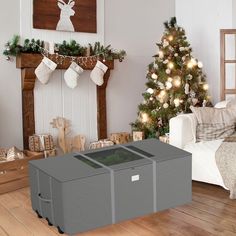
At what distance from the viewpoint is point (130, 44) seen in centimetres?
462

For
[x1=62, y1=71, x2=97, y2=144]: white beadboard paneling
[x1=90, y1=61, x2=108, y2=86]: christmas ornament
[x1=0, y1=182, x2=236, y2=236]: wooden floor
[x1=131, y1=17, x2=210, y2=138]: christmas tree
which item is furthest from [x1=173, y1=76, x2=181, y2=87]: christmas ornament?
[x1=0, y1=182, x2=236, y2=236]: wooden floor

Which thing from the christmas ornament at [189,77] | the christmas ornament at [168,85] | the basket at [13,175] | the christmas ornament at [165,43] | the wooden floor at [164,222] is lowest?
the wooden floor at [164,222]

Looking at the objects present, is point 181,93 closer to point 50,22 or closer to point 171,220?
point 50,22

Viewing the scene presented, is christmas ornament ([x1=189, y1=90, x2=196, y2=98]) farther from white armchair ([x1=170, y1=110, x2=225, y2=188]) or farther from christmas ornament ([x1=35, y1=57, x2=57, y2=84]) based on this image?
christmas ornament ([x1=35, y1=57, x2=57, y2=84])

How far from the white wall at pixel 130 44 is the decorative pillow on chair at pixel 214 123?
141 cm

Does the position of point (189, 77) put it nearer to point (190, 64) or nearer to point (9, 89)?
point (190, 64)

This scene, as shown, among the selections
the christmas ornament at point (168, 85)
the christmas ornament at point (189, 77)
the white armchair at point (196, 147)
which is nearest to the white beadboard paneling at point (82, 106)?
the christmas ornament at point (168, 85)

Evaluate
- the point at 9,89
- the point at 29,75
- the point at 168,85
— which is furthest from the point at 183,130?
the point at 9,89

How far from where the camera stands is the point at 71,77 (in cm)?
390

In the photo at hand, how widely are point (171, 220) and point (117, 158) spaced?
23.7 inches

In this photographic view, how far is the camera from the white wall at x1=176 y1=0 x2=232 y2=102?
446 centimetres

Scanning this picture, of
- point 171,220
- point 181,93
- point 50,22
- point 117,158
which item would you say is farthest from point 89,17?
point 171,220

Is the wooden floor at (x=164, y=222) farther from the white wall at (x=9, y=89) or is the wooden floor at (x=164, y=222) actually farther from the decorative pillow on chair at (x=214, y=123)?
the white wall at (x=9, y=89)

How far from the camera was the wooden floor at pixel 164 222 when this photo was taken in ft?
7.59
